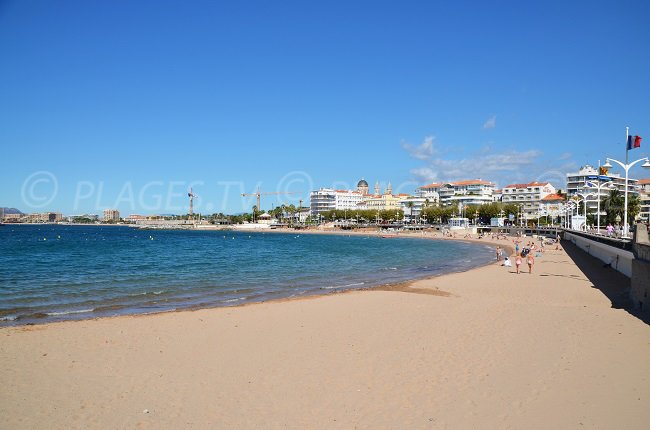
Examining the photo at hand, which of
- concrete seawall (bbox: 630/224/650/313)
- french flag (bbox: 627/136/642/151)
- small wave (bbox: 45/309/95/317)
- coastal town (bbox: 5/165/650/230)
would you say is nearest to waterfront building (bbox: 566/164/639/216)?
coastal town (bbox: 5/165/650/230)

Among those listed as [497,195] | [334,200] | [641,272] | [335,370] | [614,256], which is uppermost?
[497,195]

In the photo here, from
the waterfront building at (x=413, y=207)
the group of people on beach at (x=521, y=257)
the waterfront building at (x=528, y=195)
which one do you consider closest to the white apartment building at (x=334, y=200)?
the waterfront building at (x=413, y=207)

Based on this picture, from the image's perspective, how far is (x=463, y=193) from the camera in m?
148

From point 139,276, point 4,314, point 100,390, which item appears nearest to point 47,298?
point 4,314

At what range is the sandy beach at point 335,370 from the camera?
643 cm

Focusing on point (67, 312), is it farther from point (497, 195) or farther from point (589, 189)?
point (497, 195)

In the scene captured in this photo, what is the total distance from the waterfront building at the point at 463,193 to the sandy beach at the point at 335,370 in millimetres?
129941

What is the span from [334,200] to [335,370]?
588 feet

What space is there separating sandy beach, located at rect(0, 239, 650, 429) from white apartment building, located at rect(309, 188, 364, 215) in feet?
568

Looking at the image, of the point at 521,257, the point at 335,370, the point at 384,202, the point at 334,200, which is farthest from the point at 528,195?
the point at 335,370

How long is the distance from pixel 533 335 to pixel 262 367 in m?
6.58

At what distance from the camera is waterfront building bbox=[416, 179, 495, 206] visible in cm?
14238

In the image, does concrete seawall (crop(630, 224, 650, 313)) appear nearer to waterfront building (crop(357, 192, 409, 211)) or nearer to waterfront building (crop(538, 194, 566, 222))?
waterfront building (crop(538, 194, 566, 222))

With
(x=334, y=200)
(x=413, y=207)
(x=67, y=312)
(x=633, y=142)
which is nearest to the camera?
(x=67, y=312)
